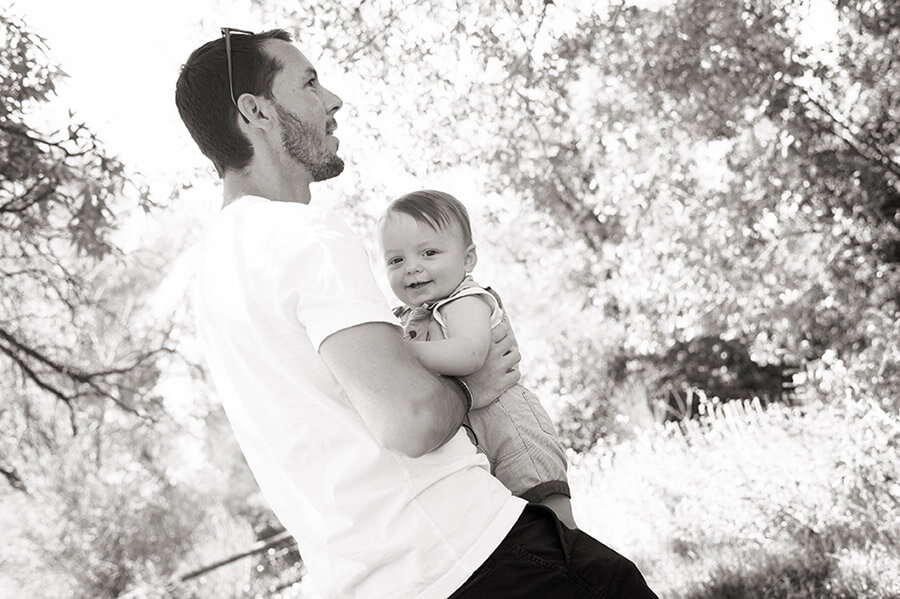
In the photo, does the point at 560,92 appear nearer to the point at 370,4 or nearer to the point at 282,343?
the point at 370,4

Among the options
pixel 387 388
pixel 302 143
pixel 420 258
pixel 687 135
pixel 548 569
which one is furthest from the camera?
pixel 687 135

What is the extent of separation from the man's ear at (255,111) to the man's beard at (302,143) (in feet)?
0.07

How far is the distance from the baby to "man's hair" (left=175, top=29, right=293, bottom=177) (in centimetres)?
41

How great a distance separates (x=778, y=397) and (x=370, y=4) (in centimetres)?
834

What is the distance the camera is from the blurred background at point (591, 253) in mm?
6227

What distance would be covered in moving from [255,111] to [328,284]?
0.55 m

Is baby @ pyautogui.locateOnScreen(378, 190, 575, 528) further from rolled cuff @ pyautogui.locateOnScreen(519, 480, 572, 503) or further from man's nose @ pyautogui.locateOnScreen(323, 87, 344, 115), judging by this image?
man's nose @ pyautogui.locateOnScreen(323, 87, 344, 115)

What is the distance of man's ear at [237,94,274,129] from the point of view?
2.04 metres

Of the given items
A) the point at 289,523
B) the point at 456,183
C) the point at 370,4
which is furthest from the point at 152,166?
the point at 289,523

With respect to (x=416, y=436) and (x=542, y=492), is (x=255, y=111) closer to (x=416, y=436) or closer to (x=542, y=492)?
(x=416, y=436)

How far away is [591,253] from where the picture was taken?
13414 mm

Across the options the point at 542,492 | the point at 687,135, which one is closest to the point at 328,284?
the point at 542,492

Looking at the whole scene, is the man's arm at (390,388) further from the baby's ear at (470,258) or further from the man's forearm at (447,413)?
the baby's ear at (470,258)

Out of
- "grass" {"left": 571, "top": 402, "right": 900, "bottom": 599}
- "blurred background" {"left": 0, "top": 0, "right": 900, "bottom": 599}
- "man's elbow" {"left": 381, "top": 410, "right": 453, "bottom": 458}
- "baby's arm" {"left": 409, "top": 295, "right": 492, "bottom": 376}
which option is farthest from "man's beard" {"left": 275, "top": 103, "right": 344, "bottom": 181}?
"grass" {"left": 571, "top": 402, "right": 900, "bottom": 599}
